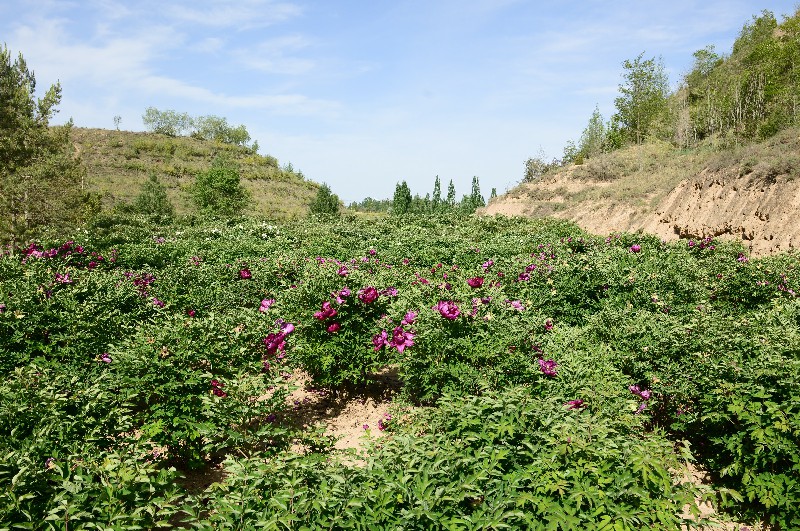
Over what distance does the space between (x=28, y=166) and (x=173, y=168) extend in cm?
3734

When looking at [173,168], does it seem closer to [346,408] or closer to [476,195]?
[476,195]

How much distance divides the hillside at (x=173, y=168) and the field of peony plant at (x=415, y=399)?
36938mm

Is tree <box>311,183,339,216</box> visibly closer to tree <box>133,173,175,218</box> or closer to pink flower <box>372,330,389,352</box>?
tree <box>133,173,175,218</box>

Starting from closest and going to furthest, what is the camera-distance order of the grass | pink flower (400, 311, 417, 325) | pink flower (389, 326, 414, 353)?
pink flower (389, 326, 414, 353), pink flower (400, 311, 417, 325), the grass

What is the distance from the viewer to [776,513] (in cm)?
371

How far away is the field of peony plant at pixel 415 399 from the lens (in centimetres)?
263

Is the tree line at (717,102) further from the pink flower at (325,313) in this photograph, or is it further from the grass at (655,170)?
the pink flower at (325,313)

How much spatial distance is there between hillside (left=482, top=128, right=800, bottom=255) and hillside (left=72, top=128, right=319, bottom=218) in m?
26.8

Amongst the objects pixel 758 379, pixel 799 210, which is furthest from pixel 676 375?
pixel 799 210

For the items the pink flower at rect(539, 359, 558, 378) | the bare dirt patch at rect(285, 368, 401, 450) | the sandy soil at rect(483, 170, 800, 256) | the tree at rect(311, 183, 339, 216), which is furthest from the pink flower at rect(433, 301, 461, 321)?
the tree at rect(311, 183, 339, 216)

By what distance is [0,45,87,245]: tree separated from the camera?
15.9 metres

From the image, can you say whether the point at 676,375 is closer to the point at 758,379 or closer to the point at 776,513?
the point at 758,379

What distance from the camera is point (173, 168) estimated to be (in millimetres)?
51281

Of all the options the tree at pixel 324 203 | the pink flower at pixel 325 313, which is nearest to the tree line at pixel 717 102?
the tree at pixel 324 203
